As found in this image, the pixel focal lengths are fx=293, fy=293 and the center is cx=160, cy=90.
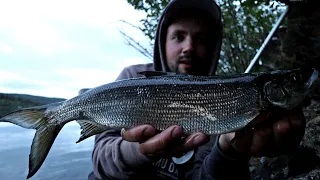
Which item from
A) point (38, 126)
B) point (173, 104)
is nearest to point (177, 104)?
point (173, 104)

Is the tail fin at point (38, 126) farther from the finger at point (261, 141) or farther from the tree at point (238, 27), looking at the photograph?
the tree at point (238, 27)

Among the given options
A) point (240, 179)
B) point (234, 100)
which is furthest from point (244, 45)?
point (234, 100)

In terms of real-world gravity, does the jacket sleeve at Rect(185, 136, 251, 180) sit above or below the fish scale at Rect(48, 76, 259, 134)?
below

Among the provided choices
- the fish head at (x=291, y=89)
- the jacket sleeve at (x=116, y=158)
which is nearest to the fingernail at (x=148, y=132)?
the jacket sleeve at (x=116, y=158)

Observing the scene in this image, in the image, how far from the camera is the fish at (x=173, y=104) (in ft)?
7.17

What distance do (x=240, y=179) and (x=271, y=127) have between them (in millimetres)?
935

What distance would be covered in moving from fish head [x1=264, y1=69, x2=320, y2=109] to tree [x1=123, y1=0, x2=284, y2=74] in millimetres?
4760

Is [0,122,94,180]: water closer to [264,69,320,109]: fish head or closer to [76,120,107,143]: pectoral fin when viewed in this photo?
[76,120,107,143]: pectoral fin

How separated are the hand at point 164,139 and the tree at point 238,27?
5.05 meters

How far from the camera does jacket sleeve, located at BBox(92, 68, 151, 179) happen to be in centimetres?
286

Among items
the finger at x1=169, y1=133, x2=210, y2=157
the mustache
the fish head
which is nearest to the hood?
the mustache

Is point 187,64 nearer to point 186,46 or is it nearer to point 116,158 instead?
point 186,46

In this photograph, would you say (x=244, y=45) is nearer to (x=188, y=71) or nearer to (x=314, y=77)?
(x=188, y=71)

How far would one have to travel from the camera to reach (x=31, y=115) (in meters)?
2.64
